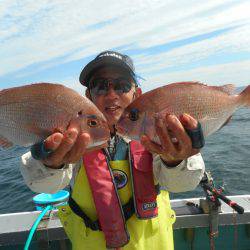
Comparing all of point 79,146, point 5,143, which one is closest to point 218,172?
point 79,146

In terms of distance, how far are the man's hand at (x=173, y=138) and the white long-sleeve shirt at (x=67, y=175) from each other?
7.2 inches

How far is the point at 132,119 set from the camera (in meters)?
2.59

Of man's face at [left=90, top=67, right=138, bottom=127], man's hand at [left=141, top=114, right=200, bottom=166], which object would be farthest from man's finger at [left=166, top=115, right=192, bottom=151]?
man's face at [left=90, top=67, right=138, bottom=127]

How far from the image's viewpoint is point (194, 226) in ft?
14.3

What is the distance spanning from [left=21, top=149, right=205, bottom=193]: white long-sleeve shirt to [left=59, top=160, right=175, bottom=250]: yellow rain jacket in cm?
25

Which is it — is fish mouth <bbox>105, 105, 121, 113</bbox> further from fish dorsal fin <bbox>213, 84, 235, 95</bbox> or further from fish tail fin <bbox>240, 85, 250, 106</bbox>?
fish tail fin <bbox>240, 85, 250, 106</bbox>

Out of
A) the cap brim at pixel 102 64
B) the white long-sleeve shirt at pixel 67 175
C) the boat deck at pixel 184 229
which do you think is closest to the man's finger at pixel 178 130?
the white long-sleeve shirt at pixel 67 175

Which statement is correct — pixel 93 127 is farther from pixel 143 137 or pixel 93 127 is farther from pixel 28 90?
pixel 28 90

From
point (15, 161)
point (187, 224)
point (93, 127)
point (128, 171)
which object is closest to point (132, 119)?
point (93, 127)

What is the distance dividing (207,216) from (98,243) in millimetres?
1923

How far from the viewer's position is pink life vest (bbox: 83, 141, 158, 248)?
9.59 ft

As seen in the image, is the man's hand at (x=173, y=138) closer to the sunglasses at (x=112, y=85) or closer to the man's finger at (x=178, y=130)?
the man's finger at (x=178, y=130)

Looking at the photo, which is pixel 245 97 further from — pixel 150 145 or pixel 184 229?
pixel 184 229

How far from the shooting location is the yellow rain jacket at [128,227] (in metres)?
3.02
